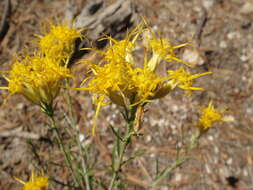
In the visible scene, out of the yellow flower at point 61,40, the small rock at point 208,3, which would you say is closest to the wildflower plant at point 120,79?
the yellow flower at point 61,40

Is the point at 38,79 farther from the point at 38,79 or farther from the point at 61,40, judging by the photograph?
the point at 61,40

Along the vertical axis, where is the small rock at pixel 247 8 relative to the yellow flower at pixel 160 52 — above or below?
below

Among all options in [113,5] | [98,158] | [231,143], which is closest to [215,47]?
[231,143]

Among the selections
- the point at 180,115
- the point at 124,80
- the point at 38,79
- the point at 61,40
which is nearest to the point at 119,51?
the point at 124,80

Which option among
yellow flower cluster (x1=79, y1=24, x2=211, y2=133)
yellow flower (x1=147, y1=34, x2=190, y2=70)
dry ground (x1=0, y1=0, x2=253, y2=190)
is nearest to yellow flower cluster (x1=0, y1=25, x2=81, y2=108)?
yellow flower cluster (x1=79, y1=24, x2=211, y2=133)

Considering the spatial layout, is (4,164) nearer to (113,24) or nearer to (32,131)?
(32,131)

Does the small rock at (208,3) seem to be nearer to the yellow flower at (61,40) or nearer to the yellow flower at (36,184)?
the yellow flower at (61,40)
